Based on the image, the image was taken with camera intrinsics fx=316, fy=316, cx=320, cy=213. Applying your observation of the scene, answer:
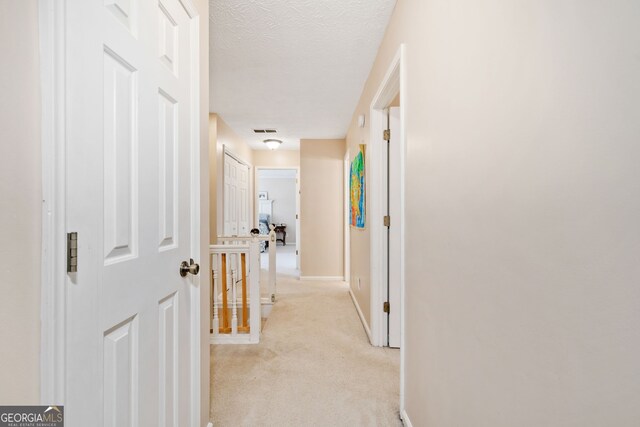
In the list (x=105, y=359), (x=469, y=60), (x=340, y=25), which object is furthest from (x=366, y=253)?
(x=105, y=359)

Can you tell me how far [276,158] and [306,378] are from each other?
15.6 ft

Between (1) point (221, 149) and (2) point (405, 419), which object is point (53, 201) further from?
(1) point (221, 149)

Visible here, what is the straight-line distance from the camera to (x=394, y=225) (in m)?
2.64

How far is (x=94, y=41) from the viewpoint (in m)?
0.79

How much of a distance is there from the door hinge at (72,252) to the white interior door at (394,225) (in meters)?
2.24

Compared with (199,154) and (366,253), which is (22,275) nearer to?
(199,154)

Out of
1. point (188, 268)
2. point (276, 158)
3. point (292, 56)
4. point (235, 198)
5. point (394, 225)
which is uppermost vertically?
point (292, 56)

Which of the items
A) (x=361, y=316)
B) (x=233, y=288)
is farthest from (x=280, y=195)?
(x=233, y=288)

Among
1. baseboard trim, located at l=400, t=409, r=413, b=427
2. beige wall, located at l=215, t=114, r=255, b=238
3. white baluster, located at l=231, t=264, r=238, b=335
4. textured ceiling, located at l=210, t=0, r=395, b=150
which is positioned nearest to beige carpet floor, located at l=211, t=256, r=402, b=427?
baseboard trim, located at l=400, t=409, r=413, b=427

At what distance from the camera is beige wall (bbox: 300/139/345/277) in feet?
17.6

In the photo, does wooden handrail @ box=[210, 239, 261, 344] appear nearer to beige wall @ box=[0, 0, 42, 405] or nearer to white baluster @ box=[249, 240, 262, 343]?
white baluster @ box=[249, 240, 262, 343]

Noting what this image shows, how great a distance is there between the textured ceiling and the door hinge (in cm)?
175

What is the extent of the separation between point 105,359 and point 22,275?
1.12 ft

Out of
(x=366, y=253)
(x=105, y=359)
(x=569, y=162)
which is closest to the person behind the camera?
(x=569, y=162)
